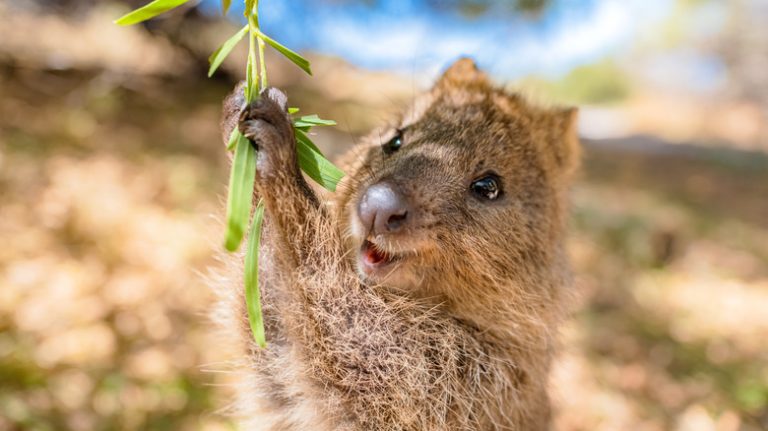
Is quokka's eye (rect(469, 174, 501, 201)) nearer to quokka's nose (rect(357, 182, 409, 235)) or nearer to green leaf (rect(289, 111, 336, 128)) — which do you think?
quokka's nose (rect(357, 182, 409, 235))

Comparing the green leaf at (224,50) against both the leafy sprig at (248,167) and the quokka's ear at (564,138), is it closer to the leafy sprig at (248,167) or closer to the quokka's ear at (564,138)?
the leafy sprig at (248,167)

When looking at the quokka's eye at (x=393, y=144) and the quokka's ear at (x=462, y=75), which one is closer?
the quokka's eye at (x=393, y=144)

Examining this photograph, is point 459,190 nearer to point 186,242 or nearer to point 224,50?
point 224,50

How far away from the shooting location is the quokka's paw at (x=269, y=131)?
216cm

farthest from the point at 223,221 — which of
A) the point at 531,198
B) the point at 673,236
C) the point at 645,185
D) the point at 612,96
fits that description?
the point at 612,96

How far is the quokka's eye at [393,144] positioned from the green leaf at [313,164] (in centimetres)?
71

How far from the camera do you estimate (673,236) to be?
9.71 metres

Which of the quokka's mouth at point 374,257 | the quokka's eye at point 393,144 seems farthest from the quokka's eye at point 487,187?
the quokka's mouth at point 374,257

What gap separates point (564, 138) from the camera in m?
3.77

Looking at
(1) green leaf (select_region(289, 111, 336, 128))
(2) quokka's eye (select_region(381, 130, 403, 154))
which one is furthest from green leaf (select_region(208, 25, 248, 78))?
(2) quokka's eye (select_region(381, 130, 403, 154))

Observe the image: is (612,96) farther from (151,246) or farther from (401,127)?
(401,127)

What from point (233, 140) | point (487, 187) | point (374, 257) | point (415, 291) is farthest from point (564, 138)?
point (233, 140)

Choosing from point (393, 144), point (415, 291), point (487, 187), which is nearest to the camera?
point (415, 291)

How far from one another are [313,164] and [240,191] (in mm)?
477
